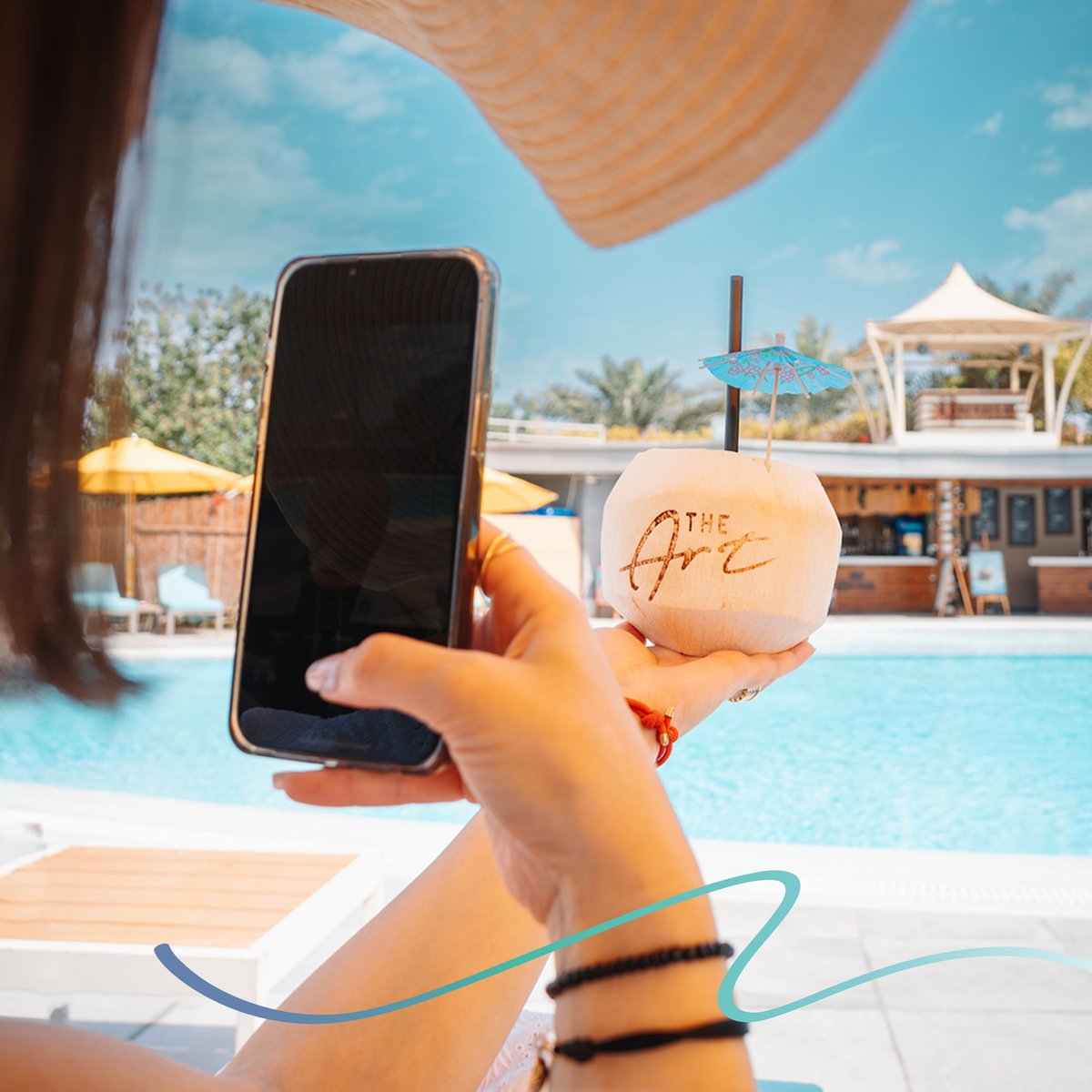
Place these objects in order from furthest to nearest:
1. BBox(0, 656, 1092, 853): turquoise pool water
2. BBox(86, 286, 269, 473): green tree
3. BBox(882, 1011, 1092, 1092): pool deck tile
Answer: BBox(86, 286, 269, 473): green tree → BBox(0, 656, 1092, 853): turquoise pool water → BBox(882, 1011, 1092, 1092): pool deck tile

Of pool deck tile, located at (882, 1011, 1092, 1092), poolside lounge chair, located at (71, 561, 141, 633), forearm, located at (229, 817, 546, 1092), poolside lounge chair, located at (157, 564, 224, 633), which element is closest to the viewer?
poolside lounge chair, located at (71, 561, 141, 633)

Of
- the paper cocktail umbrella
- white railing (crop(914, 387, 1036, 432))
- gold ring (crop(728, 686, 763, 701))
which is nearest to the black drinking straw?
the paper cocktail umbrella

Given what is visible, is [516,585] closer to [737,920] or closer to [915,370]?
[737,920]

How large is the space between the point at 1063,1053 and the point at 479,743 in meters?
2.15

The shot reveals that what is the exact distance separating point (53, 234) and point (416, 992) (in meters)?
0.57

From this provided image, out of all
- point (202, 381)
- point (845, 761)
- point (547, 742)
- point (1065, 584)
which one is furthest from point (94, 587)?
point (202, 381)

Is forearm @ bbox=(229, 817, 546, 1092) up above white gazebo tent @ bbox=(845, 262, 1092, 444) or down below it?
below

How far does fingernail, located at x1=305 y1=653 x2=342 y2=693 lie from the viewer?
1.50 feet

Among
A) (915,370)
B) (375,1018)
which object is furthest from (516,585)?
(915,370)

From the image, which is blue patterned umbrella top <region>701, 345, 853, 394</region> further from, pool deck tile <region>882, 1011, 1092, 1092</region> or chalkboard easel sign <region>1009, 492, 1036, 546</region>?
chalkboard easel sign <region>1009, 492, 1036, 546</region>

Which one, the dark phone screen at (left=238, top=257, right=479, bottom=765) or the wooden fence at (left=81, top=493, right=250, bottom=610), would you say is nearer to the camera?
the dark phone screen at (left=238, top=257, right=479, bottom=765)

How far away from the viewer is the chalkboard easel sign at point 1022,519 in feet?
45.5

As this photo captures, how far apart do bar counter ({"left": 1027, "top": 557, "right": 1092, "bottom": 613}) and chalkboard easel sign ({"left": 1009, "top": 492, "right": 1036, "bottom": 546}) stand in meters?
1.01

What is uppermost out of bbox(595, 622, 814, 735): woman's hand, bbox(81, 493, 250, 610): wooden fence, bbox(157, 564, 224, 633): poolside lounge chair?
bbox(595, 622, 814, 735): woman's hand
